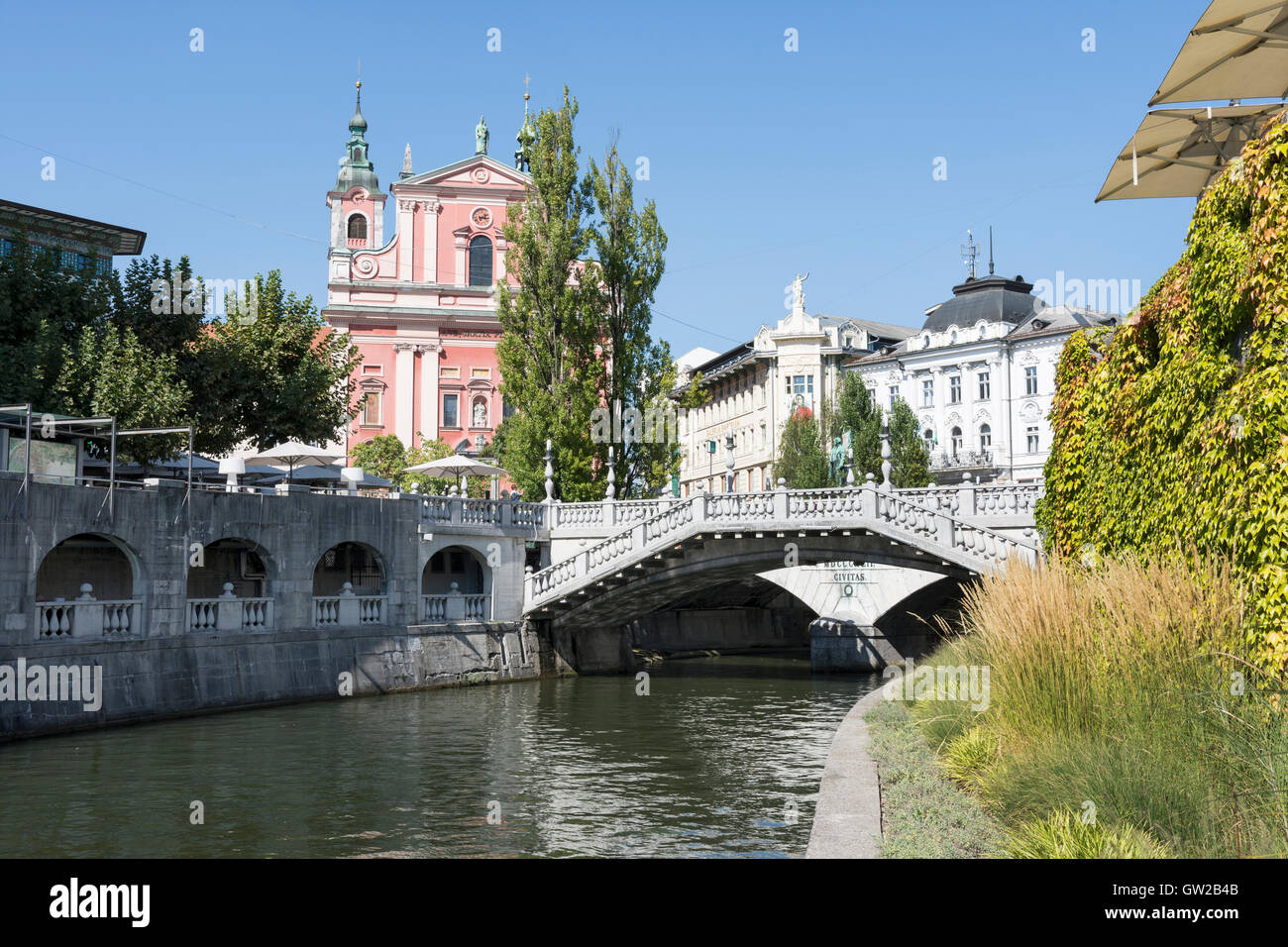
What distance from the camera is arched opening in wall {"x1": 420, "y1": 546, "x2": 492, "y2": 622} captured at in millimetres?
32500

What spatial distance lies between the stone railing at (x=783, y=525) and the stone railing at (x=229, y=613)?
8.58m

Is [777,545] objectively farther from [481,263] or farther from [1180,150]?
[481,263]

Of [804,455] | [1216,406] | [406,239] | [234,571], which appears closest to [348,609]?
[234,571]

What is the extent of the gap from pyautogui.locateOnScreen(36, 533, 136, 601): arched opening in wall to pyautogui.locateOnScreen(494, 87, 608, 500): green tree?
13.5 metres

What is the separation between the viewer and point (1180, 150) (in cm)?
1478

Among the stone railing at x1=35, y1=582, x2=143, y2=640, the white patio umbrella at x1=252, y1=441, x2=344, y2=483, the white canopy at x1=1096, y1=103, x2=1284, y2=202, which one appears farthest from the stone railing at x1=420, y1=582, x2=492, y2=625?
the white canopy at x1=1096, y1=103, x2=1284, y2=202

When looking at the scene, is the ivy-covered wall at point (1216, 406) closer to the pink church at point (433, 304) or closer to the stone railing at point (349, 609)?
the stone railing at point (349, 609)

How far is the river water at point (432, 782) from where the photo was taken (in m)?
13.6

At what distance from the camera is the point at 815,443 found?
56.7 m

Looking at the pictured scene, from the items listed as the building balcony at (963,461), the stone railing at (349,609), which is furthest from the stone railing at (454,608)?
the building balcony at (963,461)

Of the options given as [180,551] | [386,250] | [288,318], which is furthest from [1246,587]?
[386,250]
